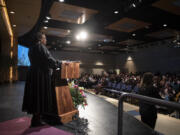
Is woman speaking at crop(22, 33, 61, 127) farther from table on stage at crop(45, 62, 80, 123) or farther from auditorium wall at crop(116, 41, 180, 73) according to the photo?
auditorium wall at crop(116, 41, 180, 73)

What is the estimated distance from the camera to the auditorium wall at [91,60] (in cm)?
1530

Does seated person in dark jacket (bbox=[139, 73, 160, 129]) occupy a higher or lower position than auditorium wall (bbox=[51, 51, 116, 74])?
lower

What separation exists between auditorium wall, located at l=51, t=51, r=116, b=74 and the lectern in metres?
13.0

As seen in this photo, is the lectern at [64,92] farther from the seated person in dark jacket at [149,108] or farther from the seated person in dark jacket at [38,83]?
the seated person in dark jacket at [149,108]

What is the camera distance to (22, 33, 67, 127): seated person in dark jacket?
1891 mm

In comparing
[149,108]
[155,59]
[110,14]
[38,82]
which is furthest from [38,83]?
[155,59]

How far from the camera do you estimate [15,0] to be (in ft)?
15.0

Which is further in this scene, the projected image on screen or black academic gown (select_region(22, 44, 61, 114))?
the projected image on screen

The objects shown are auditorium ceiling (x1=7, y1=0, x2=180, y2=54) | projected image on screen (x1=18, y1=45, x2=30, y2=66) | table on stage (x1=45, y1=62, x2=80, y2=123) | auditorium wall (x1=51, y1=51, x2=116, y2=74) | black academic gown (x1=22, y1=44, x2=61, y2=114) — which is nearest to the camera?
black academic gown (x1=22, y1=44, x2=61, y2=114)

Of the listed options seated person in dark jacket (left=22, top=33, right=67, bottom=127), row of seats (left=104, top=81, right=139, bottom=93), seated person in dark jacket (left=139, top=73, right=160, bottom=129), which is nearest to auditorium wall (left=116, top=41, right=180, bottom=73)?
row of seats (left=104, top=81, right=139, bottom=93)

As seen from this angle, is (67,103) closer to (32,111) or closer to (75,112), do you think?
(75,112)

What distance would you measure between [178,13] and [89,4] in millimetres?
3637

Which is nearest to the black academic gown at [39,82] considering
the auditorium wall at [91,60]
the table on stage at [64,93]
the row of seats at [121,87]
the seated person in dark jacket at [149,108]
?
the table on stage at [64,93]

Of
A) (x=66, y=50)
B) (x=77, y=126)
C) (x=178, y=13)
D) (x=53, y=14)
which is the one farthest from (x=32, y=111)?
(x=66, y=50)
